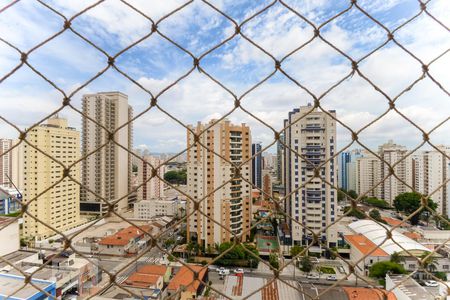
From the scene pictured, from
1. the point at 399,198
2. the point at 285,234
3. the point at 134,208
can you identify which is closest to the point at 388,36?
the point at 285,234

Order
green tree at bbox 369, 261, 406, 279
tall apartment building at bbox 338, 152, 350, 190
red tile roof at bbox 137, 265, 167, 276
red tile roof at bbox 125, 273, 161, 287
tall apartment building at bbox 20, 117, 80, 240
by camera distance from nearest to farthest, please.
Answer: red tile roof at bbox 125, 273, 161, 287 → tall apartment building at bbox 20, 117, 80, 240 → red tile roof at bbox 137, 265, 167, 276 → green tree at bbox 369, 261, 406, 279 → tall apartment building at bbox 338, 152, 350, 190

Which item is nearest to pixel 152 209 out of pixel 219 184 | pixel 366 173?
pixel 219 184

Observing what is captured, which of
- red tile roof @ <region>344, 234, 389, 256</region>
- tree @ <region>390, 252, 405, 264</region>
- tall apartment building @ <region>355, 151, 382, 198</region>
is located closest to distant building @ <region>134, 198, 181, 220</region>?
red tile roof @ <region>344, 234, 389, 256</region>

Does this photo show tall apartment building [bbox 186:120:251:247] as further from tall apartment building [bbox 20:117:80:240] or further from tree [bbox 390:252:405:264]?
tree [bbox 390:252:405:264]

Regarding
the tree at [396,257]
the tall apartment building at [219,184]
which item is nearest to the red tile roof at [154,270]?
the tall apartment building at [219,184]

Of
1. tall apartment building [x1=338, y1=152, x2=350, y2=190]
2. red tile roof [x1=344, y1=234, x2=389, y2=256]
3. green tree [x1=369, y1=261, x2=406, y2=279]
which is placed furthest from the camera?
tall apartment building [x1=338, y1=152, x2=350, y2=190]

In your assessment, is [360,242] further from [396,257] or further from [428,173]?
[428,173]
